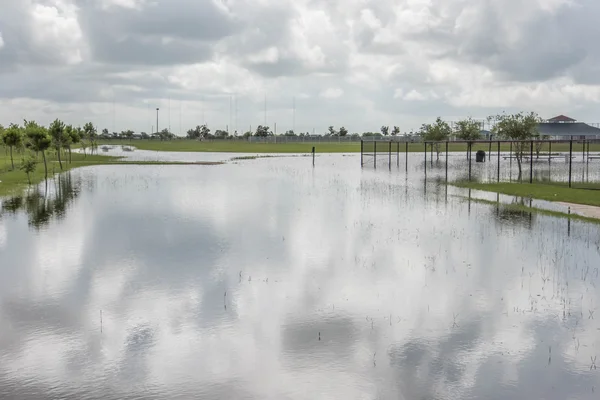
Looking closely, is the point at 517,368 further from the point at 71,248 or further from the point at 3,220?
the point at 3,220

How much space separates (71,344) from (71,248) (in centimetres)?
985

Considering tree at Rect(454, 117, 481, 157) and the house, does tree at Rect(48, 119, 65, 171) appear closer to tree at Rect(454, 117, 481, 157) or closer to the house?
tree at Rect(454, 117, 481, 157)

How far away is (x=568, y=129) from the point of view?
162 metres

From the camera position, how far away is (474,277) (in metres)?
16.9

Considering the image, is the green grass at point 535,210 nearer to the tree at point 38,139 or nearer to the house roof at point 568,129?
the tree at point 38,139

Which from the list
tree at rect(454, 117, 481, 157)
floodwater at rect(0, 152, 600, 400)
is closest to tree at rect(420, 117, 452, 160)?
tree at rect(454, 117, 481, 157)

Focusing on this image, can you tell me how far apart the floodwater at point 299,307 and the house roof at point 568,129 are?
470 feet

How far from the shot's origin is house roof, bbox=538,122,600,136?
158625 millimetres

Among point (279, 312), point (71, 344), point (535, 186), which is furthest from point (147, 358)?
point (535, 186)

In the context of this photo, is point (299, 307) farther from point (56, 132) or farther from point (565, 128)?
point (565, 128)

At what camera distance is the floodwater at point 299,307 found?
10.3 metres

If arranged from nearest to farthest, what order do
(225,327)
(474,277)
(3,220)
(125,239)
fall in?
(225,327), (474,277), (125,239), (3,220)

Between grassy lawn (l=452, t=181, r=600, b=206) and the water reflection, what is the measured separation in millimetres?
26700

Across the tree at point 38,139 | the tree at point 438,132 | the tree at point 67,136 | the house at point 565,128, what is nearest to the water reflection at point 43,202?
the tree at point 38,139
